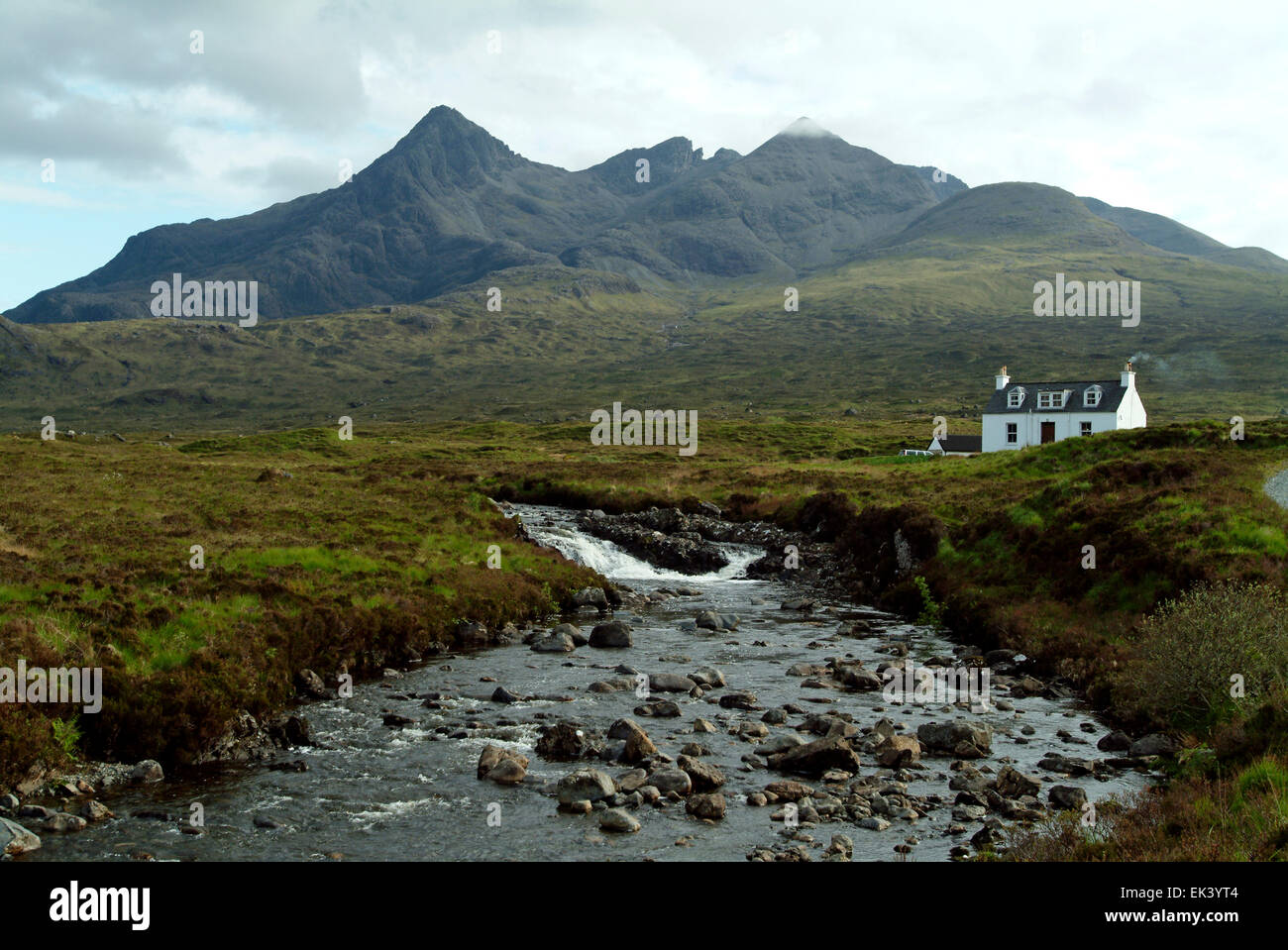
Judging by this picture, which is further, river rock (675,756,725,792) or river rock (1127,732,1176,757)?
river rock (1127,732,1176,757)

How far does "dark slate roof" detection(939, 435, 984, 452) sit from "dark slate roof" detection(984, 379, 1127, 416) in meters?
6.90

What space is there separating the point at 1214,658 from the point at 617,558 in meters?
34.1

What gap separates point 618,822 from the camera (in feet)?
53.8

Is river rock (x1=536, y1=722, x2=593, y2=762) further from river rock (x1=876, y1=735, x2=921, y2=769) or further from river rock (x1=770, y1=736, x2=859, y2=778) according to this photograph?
river rock (x1=876, y1=735, x2=921, y2=769)

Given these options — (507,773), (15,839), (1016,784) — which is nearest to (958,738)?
(1016,784)

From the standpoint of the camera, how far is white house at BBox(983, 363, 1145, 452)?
91.2m

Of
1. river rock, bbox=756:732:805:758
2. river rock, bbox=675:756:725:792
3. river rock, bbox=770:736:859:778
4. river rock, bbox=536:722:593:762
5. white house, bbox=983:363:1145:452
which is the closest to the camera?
river rock, bbox=675:756:725:792

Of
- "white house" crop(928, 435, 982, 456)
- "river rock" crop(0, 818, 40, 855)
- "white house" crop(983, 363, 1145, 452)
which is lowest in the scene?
"river rock" crop(0, 818, 40, 855)

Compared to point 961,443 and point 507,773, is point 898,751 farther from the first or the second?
point 961,443

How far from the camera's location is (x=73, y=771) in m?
17.8

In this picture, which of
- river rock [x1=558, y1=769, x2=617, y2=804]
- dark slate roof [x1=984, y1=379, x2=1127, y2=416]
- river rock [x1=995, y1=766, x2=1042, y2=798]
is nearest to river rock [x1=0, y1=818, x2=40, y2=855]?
river rock [x1=558, y1=769, x2=617, y2=804]
